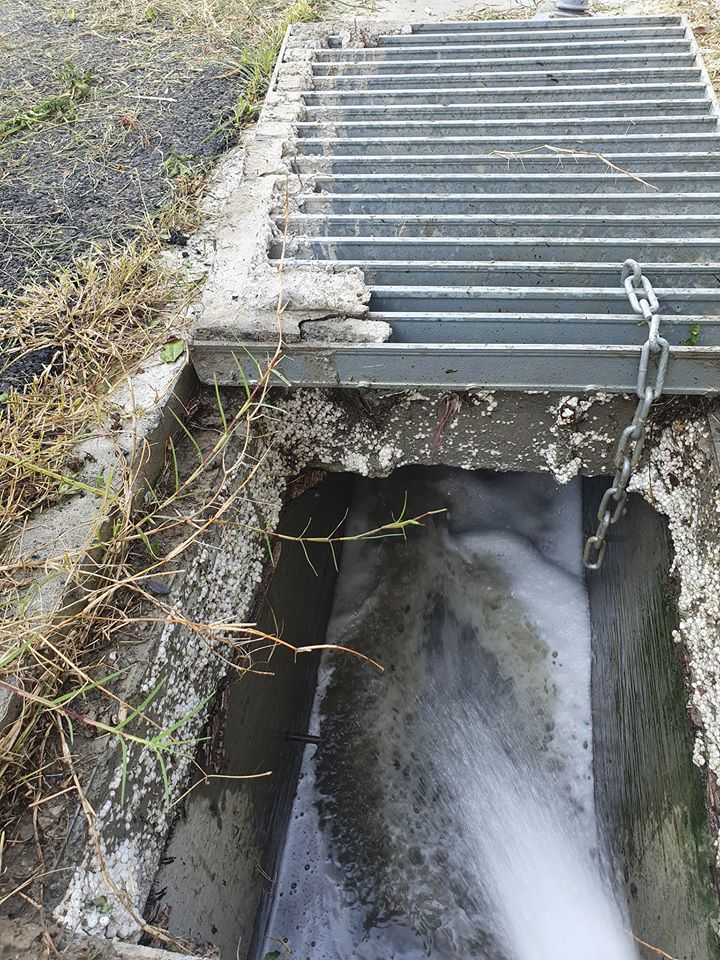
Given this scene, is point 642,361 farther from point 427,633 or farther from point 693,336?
point 427,633

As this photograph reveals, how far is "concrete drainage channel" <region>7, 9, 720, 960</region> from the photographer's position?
178 cm

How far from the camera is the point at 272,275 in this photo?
6.62 feet

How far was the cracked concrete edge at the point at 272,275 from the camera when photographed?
188 cm

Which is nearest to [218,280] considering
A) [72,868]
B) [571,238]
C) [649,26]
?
[571,238]

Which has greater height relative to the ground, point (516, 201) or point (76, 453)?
point (516, 201)

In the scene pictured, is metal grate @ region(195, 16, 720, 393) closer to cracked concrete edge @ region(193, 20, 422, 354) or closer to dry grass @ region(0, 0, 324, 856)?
cracked concrete edge @ region(193, 20, 422, 354)

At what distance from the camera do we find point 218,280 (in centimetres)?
206

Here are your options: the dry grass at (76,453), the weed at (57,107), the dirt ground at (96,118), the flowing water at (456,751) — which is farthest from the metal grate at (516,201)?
the flowing water at (456,751)

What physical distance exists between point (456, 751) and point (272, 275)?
2.00m

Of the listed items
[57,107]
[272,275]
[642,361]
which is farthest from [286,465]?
[57,107]

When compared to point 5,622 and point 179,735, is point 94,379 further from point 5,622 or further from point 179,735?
point 179,735

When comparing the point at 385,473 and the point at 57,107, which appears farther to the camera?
the point at 57,107

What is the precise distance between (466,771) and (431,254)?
199 centimetres

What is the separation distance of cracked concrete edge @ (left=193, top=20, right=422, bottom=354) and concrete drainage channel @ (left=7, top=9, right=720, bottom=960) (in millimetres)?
11
